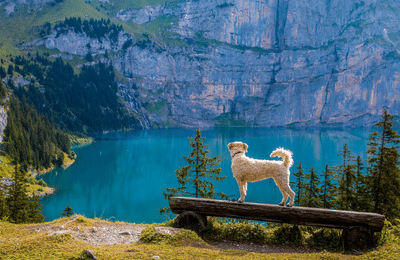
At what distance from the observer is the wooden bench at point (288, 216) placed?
7.42m

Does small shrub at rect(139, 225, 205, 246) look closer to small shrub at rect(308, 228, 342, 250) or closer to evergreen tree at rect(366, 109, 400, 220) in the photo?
small shrub at rect(308, 228, 342, 250)

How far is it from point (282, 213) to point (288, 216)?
0.64 feet

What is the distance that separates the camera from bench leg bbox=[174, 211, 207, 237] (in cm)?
860

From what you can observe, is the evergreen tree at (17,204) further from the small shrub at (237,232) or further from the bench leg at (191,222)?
the small shrub at (237,232)

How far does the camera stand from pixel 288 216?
8.01 m

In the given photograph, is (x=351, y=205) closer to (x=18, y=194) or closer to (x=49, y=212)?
(x=18, y=194)

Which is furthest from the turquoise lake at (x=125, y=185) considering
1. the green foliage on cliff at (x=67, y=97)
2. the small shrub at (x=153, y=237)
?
the green foliage on cliff at (x=67, y=97)

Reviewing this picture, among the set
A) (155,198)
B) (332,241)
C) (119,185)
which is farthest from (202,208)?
(119,185)

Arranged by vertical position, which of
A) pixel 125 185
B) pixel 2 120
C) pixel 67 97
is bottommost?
pixel 125 185

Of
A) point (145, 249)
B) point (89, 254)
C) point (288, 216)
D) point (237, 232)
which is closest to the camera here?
point (89, 254)

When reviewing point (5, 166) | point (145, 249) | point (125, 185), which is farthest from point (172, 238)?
point (5, 166)

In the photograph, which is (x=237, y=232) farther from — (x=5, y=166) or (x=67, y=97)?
(x=67, y=97)

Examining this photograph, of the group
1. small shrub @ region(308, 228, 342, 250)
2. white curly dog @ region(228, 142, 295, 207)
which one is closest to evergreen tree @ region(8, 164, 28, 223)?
white curly dog @ region(228, 142, 295, 207)

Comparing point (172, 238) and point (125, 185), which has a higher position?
point (172, 238)
